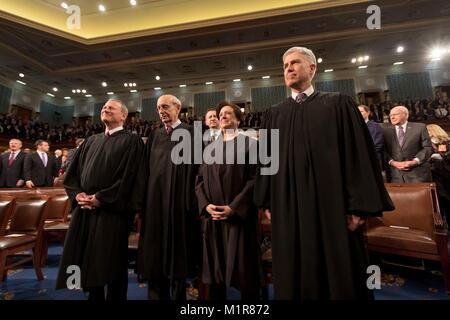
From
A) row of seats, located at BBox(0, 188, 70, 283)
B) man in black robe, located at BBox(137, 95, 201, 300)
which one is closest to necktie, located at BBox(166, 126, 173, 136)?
man in black robe, located at BBox(137, 95, 201, 300)

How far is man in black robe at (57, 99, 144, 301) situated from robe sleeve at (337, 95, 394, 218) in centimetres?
164

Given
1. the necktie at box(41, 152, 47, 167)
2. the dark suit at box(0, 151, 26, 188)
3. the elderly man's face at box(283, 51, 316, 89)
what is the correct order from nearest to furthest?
the elderly man's face at box(283, 51, 316, 89) < the dark suit at box(0, 151, 26, 188) < the necktie at box(41, 152, 47, 167)

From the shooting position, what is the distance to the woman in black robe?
1.74 meters

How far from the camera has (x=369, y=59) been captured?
1241 centimetres

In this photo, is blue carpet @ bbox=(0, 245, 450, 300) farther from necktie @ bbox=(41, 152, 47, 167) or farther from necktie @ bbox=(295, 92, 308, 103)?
necktie @ bbox=(41, 152, 47, 167)

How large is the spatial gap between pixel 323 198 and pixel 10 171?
807cm

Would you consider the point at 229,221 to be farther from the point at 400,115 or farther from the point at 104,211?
the point at 400,115

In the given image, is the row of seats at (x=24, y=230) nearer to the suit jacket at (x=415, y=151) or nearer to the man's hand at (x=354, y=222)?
the man's hand at (x=354, y=222)

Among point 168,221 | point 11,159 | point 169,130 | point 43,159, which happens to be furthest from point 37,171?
point 168,221

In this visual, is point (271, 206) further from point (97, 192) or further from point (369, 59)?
point (369, 59)

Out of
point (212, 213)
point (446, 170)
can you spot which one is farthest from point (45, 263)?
point (446, 170)

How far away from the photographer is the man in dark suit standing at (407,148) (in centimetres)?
329

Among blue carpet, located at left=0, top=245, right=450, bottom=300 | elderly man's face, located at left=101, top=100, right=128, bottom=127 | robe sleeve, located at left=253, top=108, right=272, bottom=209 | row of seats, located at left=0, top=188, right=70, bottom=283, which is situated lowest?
blue carpet, located at left=0, top=245, right=450, bottom=300
